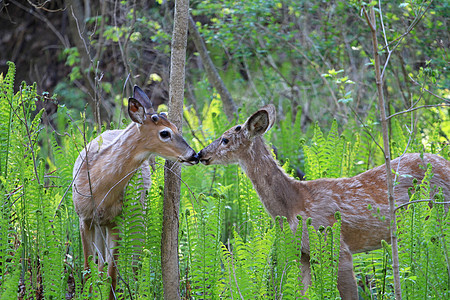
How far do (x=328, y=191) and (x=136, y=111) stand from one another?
192 cm

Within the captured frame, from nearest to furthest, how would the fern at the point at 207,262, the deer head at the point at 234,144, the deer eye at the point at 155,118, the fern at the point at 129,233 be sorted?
the fern at the point at 207,262, the fern at the point at 129,233, the deer eye at the point at 155,118, the deer head at the point at 234,144

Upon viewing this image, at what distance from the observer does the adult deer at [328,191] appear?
16.9 ft

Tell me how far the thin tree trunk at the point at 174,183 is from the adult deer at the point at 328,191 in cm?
87

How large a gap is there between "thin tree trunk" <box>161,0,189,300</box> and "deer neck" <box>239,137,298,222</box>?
0.90m

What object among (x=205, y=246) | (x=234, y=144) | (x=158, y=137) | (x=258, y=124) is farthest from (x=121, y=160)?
(x=258, y=124)

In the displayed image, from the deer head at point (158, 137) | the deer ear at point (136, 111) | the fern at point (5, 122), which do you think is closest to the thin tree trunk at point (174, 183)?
the deer head at point (158, 137)

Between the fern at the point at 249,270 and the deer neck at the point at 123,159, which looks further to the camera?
the deer neck at the point at 123,159

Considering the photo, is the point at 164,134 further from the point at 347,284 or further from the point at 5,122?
the point at 347,284

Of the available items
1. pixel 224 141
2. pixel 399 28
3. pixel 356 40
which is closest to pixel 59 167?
pixel 224 141

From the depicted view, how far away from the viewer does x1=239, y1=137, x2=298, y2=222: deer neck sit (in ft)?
17.4

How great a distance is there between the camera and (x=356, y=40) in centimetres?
999

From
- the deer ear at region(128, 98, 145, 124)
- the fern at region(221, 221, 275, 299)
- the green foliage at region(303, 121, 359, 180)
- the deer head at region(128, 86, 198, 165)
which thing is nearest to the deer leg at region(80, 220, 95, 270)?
the deer head at region(128, 86, 198, 165)

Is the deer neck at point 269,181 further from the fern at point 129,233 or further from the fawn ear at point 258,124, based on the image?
the fern at point 129,233

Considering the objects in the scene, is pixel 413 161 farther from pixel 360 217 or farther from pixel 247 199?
pixel 247 199
